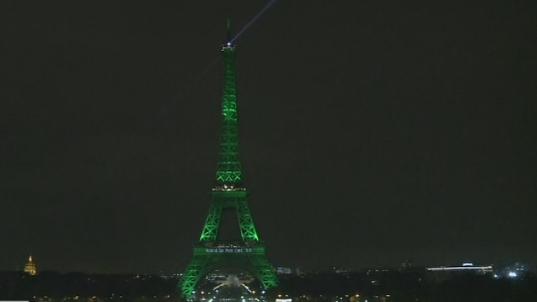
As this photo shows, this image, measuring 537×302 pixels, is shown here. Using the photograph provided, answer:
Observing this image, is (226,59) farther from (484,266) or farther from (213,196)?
(484,266)

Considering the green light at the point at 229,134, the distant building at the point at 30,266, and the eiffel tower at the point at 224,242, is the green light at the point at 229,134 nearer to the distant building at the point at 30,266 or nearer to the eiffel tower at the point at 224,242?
the eiffel tower at the point at 224,242

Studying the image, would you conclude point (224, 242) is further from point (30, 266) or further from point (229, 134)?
point (30, 266)

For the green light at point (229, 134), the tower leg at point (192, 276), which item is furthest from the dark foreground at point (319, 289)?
the green light at point (229, 134)

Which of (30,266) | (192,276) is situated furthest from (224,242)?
(30,266)

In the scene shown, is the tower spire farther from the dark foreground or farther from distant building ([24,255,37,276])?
distant building ([24,255,37,276])

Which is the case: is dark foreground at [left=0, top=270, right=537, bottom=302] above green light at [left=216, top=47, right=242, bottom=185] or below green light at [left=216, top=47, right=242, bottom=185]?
below

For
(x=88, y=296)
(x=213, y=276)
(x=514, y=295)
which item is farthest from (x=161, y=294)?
(x=514, y=295)

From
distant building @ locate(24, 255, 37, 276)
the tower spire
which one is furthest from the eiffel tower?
distant building @ locate(24, 255, 37, 276)
